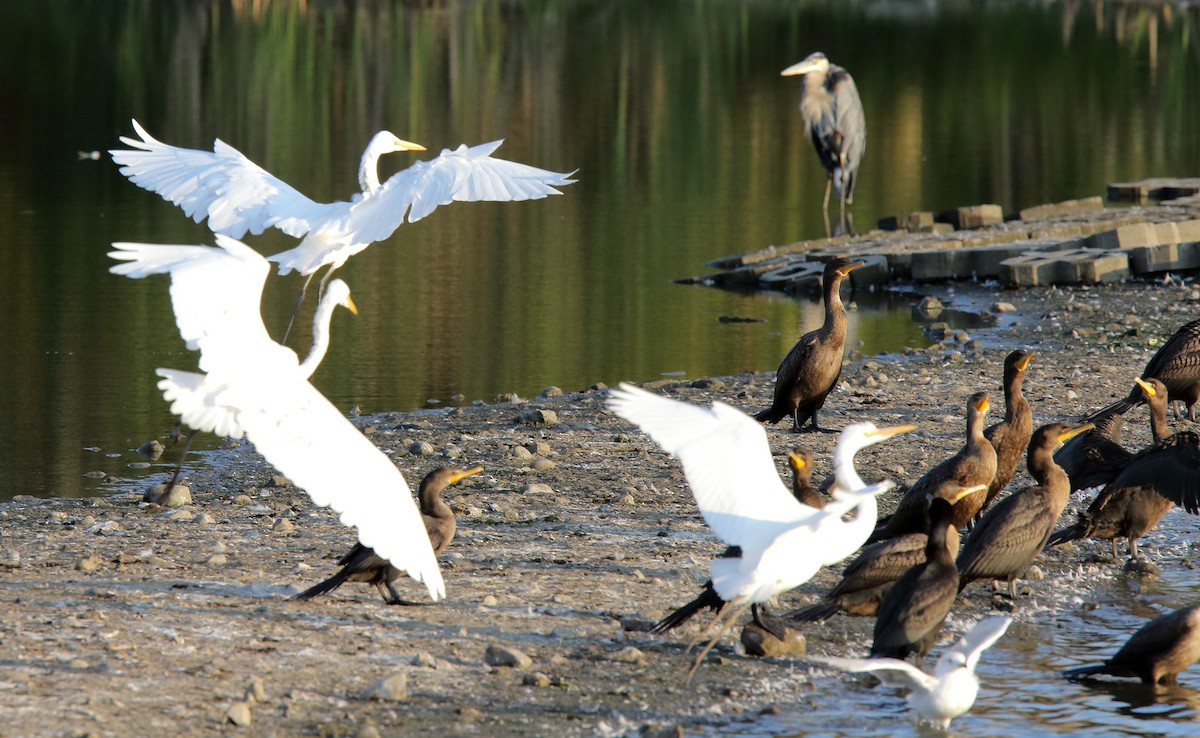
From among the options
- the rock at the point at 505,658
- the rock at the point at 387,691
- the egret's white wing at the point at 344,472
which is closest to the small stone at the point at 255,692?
the rock at the point at 387,691

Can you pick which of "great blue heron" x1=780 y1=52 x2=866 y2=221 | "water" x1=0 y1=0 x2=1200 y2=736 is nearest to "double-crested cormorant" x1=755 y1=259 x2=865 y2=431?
"water" x1=0 y1=0 x2=1200 y2=736

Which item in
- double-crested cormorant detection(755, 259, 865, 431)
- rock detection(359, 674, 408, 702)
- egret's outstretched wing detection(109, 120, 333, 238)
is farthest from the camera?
double-crested cormorant detection(755, 259, 865, 431)

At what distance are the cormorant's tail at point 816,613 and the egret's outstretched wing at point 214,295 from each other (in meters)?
2.42

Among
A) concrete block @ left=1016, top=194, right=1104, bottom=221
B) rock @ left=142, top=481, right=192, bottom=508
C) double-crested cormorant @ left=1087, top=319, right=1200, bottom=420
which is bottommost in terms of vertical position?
rock @ left=142, top=481, right=192, bottom=508

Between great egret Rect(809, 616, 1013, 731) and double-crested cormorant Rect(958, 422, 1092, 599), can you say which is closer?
great egret Rect(809, 616, 1013, 731)

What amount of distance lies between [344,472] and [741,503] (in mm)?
1499

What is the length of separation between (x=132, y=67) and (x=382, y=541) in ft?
146

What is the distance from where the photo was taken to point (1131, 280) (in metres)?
17.0

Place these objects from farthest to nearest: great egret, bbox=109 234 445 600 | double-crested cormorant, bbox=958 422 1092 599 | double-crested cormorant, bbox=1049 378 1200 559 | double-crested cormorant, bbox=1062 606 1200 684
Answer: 1. double-crested cormorant, bbox=1049 378 1200 559
2. double-crested cormorant, bbox=958 422 1092 599
3. double-crested cormorant, bbox=1062 606 1200 684
4. great egret, bbox=109 234 445 600

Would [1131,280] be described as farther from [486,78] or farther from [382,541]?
[486,78]

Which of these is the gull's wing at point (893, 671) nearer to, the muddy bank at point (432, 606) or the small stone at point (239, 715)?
the muddy bank at point (432, 606)

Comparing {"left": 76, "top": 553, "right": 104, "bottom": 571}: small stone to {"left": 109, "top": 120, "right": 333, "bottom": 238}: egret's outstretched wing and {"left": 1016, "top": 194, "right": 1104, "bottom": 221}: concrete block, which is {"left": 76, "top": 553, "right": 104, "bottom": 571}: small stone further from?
{"left": 1016, "top": 194, "right": 1104, "bottom": 221}: concrete block

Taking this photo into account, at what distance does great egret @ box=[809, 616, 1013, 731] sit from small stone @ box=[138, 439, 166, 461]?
19.9 ft

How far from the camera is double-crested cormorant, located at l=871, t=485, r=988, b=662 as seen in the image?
6.50 meters
